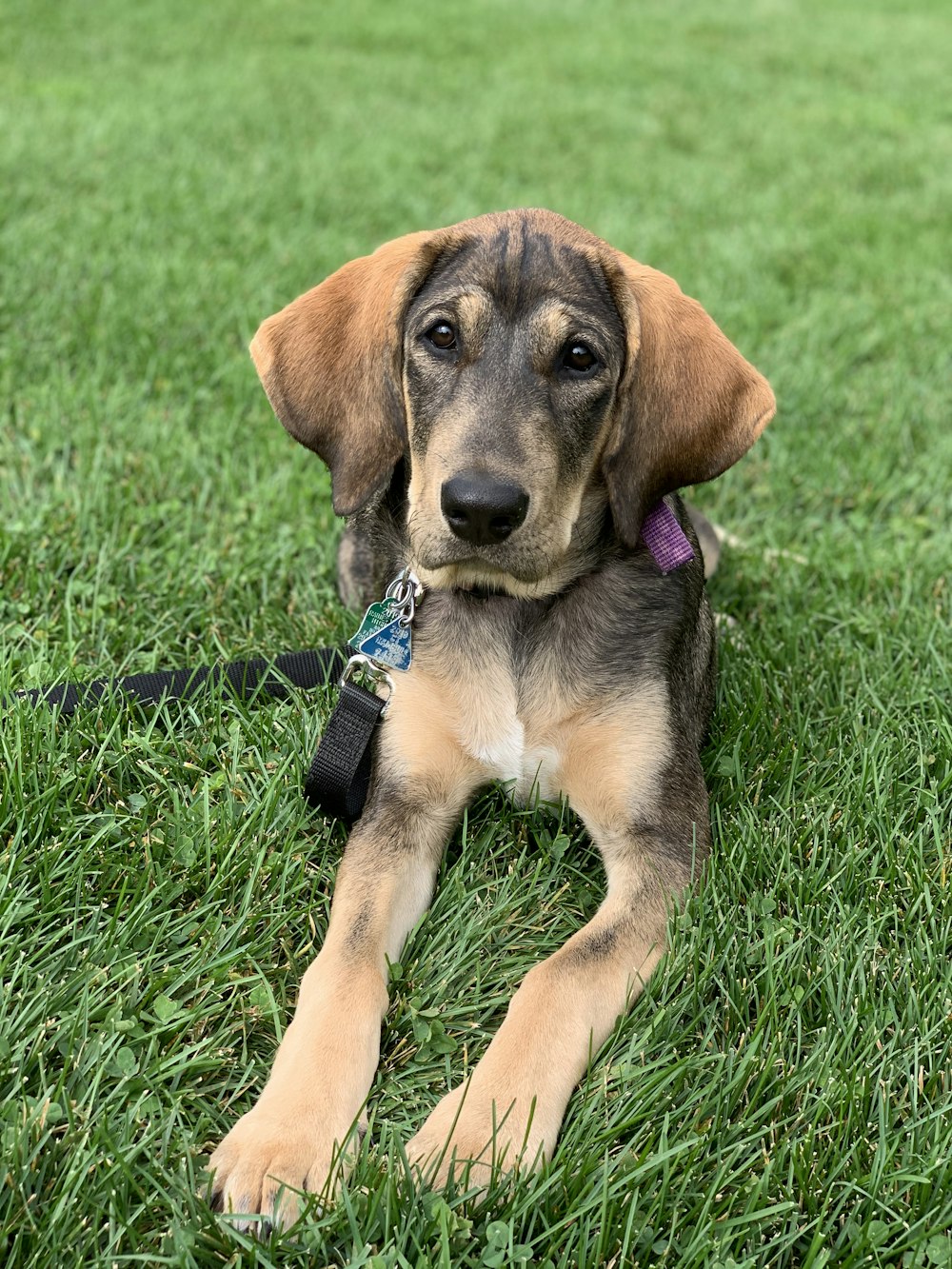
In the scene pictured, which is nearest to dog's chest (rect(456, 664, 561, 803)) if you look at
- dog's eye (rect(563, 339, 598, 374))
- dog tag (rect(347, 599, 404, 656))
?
dog tag (rect(347, 599, 404, 656))

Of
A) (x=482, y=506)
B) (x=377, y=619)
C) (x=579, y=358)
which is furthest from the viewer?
(x=377, y=619)

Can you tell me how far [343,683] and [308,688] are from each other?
18.3 inches

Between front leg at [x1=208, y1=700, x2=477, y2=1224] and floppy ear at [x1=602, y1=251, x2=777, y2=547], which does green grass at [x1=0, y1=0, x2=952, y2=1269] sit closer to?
front leg at [x1=208, y1=700, x2=477, y2=1224]

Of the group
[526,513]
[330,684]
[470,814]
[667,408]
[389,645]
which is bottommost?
[470,814]

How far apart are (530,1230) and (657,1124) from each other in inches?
16.0

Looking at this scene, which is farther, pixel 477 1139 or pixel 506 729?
pixel 506 729

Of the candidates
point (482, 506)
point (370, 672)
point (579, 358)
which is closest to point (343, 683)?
point (370, 672)

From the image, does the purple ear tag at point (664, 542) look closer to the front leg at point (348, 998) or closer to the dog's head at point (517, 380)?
the dog's head at point (517, 380)

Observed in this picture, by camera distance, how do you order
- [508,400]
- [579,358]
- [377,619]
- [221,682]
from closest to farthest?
[508,400], [579,358], [377,619], [221,682]

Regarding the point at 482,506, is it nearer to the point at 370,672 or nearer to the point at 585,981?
the point at 370,672

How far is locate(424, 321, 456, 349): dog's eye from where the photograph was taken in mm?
3201

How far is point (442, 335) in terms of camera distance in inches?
126

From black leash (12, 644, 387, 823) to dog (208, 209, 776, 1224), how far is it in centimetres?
8

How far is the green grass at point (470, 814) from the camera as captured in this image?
7.57 feet
